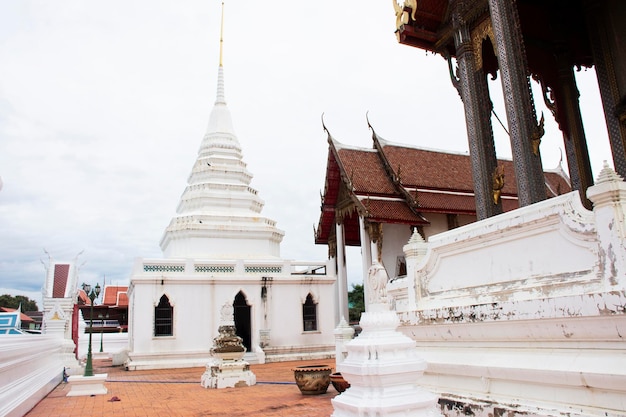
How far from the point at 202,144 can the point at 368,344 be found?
18.7 m

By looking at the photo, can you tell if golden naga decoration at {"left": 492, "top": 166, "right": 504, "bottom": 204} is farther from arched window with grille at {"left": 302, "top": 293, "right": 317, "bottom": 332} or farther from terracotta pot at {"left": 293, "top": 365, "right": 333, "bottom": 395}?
arched window with grille at {"left": 302, "top": 293, "right": 317, "bottom": 332}

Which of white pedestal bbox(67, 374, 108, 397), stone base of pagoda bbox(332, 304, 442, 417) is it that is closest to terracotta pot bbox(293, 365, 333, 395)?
white pedestal bbox(67, 374, 108, 397)

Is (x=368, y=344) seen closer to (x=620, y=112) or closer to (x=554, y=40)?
(x=620, y=112)

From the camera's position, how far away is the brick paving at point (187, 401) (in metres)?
6.51

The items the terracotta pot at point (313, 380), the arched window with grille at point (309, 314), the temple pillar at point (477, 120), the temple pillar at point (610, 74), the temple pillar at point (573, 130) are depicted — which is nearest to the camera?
the temple pillar at point (477, 120)

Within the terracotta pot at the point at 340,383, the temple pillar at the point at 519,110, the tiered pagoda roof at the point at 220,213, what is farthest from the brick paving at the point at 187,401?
the tiered pagoda roof at the point at 220,213

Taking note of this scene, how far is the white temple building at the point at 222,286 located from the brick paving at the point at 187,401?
3.57 m

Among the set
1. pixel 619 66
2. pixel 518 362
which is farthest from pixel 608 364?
pixel 619 66

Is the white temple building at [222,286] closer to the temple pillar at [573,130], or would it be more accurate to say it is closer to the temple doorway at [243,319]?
the temple doorway at [243,319]

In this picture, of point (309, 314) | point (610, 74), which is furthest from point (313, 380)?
point (309, 314)

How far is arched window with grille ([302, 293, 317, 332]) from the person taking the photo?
16312 millimetres

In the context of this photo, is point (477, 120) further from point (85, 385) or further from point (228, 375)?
point (85, 385)

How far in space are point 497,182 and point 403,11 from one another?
2.66 m

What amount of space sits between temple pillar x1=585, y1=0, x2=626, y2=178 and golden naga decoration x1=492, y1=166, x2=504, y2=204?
1586mm
